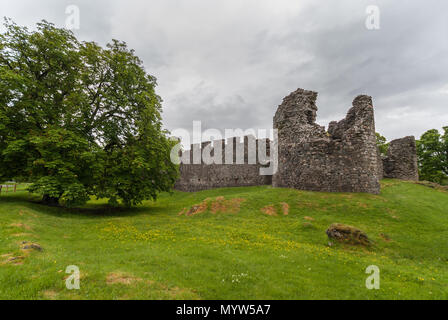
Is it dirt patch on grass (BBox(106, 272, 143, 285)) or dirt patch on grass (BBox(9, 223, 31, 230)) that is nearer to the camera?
dirt patch on grass (BBox(106, 272, 143, 285))

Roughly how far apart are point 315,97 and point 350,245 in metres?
18.2

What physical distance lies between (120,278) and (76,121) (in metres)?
17.1

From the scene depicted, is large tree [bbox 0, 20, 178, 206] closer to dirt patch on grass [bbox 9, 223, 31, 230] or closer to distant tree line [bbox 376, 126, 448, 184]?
dirt patch on grass [bbox 9, 223, 31, 230]

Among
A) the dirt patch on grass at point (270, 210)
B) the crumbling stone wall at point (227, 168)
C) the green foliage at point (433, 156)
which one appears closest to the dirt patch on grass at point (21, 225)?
the dirt patch on grass at point (270, 210)

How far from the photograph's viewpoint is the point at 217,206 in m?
18.7

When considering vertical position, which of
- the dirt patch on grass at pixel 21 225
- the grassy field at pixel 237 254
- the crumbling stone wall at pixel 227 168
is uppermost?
the crumbling stone wall at pixel 227 168

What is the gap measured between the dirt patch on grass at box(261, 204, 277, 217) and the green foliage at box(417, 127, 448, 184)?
4123cm

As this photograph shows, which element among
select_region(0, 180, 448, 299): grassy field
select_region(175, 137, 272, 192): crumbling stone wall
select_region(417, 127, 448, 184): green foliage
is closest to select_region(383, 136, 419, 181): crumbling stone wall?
select_region(417, 127, 448, 184): green foliage

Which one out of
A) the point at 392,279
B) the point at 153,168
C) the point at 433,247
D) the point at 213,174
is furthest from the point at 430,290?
the point at 213,174

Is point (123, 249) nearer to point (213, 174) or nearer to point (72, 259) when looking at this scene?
point (72, 259)

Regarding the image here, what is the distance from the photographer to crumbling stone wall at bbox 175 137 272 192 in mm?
32906

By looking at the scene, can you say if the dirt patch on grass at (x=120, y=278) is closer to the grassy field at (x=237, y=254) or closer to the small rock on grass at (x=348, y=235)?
the grassy field at (x=237, y=254)

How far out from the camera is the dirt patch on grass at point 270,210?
16.9m

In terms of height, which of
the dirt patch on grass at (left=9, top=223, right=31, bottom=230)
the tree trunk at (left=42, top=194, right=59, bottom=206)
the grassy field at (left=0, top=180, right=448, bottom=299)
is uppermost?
the tree trunk at (left=42, top=194, right=59, bottom=206)
